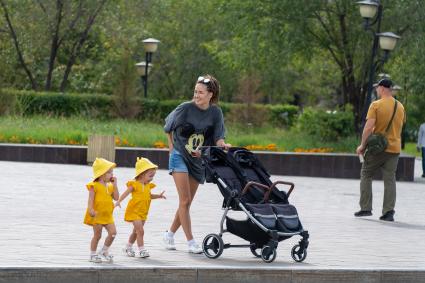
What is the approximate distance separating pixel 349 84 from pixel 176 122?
82.4 feet

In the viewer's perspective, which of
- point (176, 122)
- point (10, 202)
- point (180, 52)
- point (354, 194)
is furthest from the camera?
point (180, 52)

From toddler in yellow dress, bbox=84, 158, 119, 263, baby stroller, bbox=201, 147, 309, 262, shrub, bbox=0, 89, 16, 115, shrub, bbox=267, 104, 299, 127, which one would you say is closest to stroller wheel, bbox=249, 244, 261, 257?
baby stroller, bbox=201, 147, 309, 262

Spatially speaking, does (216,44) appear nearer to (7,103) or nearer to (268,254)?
(7,103)

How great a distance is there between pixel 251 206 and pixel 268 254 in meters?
0.43

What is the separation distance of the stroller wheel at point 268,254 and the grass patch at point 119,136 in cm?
1635

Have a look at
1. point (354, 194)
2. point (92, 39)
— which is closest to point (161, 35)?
point (92, 39)

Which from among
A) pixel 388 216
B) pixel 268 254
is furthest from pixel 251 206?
pixel 388 216

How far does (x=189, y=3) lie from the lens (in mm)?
59562

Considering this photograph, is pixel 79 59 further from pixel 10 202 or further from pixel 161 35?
pixel 10 202

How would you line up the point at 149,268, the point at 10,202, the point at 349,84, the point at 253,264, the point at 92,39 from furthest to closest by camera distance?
1. the point at 92,39
2. the point at 349,84
3. the point at 10,202
4. the point at 253,264
5. the point at 149,268

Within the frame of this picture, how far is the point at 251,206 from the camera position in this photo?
10195mm

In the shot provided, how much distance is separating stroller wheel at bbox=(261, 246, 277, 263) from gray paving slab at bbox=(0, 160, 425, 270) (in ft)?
0.20

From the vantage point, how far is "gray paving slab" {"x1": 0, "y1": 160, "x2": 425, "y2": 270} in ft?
32.2

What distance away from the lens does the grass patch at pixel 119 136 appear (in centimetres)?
2678
